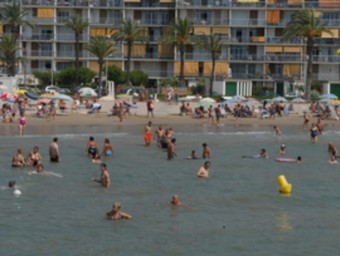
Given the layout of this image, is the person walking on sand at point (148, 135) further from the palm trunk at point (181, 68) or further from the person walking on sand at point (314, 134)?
the palm trunk at point (181, 68)

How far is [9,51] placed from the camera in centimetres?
7112

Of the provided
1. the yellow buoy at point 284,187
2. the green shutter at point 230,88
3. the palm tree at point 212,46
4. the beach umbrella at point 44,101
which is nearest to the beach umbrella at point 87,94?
the beach umbrella at point 44,101

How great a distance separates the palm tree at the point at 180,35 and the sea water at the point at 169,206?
1400 inches

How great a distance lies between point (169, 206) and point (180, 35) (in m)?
51.2

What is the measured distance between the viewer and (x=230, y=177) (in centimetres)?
3108

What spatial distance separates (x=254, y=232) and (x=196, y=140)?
2188 cm

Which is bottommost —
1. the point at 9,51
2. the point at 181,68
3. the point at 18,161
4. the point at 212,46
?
the point at 18,161

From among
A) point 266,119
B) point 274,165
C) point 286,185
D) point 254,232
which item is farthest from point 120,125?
point 254,232

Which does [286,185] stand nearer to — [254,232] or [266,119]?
[254,232]

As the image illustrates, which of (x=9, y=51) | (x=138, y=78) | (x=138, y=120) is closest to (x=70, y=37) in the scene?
(x=138, y=78)

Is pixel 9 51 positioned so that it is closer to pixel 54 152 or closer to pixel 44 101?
pixel 44 101

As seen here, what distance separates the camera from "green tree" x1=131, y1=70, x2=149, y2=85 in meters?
76.6

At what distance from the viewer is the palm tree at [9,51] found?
70438 mm

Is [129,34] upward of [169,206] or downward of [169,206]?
upward
